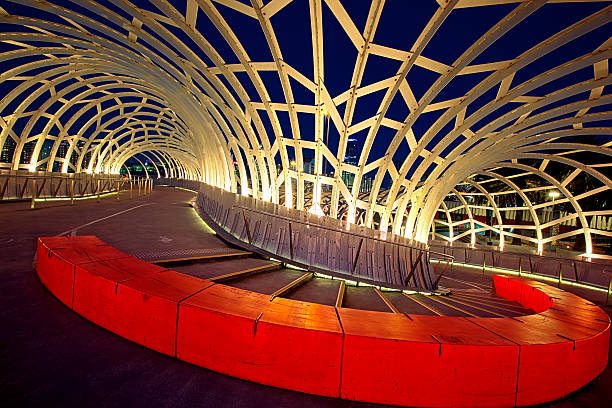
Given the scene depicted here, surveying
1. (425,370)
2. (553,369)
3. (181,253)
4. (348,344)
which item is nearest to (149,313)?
(348,344)

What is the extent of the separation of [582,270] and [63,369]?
23984 millimetres

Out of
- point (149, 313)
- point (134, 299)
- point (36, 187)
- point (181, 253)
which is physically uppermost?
point (36, 187)

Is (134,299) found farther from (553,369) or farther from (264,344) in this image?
(553,369)

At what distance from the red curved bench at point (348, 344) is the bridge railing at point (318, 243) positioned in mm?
4312

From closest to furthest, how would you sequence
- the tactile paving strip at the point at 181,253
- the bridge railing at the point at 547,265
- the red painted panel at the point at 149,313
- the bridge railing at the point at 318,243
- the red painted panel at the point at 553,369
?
the red painted panel at the point at 553,369 < the red painted panel at the point at 149,313 < the tactile paving strip at the point at 181,253 < the bridge railing at the point at 318,243 < the bridge railing at the point at 547,265

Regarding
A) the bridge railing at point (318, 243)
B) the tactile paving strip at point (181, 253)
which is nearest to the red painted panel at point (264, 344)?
the tactile paving strip at point (181, 253)

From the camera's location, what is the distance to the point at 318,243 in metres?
7.90

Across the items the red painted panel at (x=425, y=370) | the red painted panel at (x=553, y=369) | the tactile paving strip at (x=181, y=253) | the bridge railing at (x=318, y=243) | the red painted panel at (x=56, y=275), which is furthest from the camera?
the bridge railing at (x=318, y=243)

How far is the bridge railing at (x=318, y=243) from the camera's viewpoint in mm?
7789

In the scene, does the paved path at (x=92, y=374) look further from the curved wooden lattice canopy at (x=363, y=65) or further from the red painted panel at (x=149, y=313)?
the curved wooden lattice canopy at (x=363, y=65)

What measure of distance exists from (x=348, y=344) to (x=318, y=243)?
18.5 ft

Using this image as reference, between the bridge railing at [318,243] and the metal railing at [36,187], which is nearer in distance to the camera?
the bridge railing at [318,243]

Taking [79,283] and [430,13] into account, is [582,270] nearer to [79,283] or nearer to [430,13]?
[430,13]

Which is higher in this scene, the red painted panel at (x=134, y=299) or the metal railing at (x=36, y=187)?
the metal railing at (x=36, y=187)
